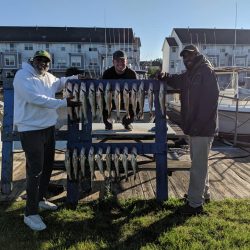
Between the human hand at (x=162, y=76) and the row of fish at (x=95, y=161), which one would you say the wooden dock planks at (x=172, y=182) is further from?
the human hand at (x=162, y=76)

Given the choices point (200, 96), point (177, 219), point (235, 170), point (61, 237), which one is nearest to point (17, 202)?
point (61, 237)

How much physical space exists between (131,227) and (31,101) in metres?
1.89

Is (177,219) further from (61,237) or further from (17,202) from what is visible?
(17,202)

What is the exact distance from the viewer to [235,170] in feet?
24.2

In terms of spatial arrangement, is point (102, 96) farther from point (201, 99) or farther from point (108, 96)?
point (201, 99)

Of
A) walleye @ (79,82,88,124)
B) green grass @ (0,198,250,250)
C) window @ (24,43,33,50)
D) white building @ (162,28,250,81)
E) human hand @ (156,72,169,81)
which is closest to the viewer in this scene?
green grass @ (0,198,250,250)

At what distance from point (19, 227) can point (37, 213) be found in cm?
26

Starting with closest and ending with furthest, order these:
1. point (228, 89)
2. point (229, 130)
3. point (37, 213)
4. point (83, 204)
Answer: point (37, 213) → point (83, 204) → point (229, 130) → point (228, 89)

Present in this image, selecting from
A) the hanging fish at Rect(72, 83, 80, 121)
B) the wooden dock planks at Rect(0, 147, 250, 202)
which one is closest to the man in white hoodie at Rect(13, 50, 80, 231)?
the hanging fish at Rect(72, 83, 80, 121)

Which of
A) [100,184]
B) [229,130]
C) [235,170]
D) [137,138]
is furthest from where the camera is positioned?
[229,130]

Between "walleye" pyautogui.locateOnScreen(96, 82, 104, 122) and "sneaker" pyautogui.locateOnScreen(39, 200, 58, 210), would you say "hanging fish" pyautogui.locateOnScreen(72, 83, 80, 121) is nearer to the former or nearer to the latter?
"walleye" pyautogui.locateOnScreen(96, 82, 104, 122)

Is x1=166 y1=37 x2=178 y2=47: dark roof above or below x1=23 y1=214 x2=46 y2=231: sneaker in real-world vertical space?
above

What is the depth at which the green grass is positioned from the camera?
4270 millimetres

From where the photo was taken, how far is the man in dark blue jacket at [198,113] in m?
4.75
